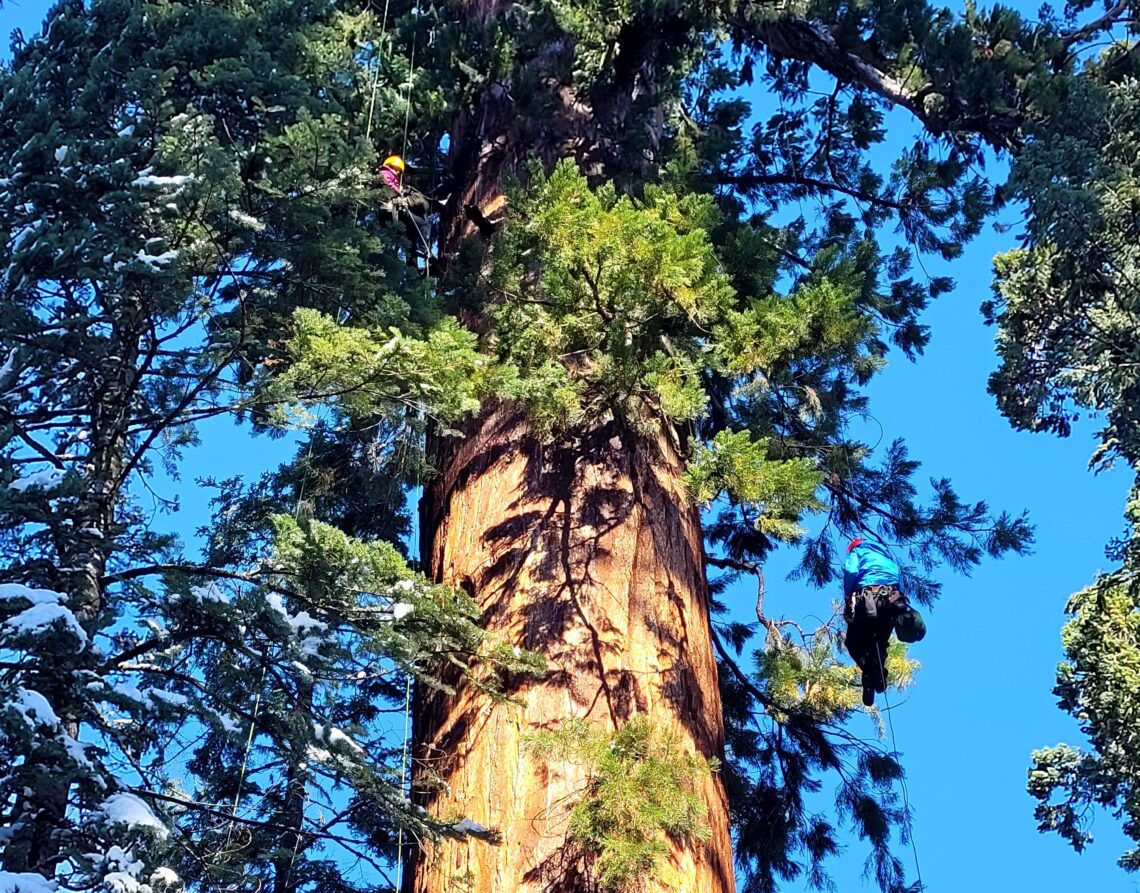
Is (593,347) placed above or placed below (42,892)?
above

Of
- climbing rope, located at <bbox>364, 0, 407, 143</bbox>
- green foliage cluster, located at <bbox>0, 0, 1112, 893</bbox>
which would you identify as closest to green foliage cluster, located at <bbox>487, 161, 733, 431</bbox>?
green foliage cluster, located at <bbox>0, 0, 1112, 893</bbox>

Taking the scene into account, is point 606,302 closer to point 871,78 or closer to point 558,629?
point 558,629

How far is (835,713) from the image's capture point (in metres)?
7.22

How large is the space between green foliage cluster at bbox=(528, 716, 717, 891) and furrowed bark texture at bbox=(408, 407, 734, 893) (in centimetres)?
11

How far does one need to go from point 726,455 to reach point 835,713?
229cm

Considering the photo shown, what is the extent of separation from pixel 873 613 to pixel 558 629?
6.81 ft

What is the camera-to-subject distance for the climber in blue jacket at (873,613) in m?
7.27

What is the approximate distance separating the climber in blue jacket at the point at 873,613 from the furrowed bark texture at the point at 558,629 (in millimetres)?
1107

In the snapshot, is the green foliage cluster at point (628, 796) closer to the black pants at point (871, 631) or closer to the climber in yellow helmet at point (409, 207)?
the black pants at point (871, 631)

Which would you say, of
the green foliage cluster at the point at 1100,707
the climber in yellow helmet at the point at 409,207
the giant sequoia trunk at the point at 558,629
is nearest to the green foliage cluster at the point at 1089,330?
the green foliage cluster at the point at 1100,707

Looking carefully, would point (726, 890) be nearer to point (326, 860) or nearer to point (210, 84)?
point (326, 860)

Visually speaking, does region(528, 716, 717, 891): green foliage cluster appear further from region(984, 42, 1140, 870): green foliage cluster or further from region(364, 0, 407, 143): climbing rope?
region(364, 0, 407, 143): climbing rope

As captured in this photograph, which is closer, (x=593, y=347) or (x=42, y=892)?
(x=42, y=892)

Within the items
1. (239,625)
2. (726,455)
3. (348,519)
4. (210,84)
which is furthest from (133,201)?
(348,519)
